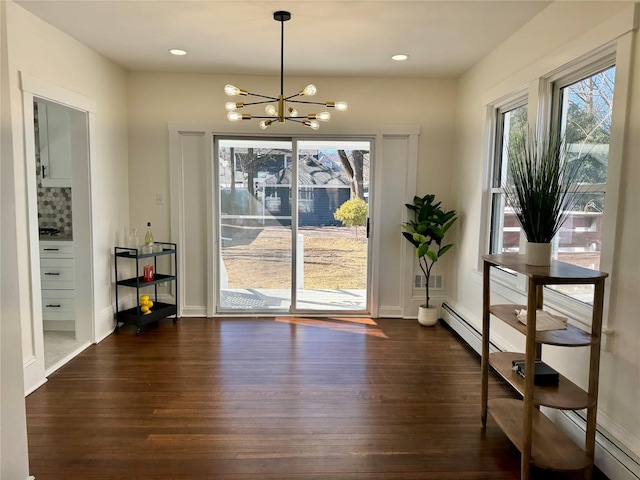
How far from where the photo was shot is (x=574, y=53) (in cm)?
249

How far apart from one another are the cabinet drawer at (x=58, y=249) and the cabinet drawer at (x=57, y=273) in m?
0.04

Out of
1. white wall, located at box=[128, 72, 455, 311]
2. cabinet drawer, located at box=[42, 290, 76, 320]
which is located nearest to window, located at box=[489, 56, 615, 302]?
white wall, located at box=[128, 72, 455, 311]

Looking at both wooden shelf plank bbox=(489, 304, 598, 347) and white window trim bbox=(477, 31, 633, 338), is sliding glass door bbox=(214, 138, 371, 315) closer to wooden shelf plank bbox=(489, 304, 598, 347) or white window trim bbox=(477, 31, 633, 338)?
white window trim bbox=(477, 31, 633, 338)

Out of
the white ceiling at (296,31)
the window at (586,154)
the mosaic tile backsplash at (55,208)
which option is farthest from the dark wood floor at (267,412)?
the white ceiling at (296,31)

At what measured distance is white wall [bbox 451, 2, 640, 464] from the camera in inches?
79.3

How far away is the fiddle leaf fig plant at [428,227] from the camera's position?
438 cm

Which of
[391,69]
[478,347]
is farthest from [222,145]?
[478,347]

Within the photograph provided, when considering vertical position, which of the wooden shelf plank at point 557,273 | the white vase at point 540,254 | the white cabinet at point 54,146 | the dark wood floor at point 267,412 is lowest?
the dark wood floor at point 267,412

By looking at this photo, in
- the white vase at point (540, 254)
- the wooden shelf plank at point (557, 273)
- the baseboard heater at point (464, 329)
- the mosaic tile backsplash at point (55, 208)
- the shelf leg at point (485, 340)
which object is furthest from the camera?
the mosaic tile backsplash at point (55, 208)

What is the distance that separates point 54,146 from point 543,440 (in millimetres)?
4606

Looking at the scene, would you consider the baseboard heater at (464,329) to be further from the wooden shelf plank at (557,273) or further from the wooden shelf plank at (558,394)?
the wooden shelf plank at (557,273)

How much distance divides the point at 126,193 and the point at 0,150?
2965 mm

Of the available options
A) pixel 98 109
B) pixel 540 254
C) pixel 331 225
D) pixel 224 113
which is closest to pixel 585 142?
pixel 540 254

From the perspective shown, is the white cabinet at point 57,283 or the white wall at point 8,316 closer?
the white wall at point 8,316
